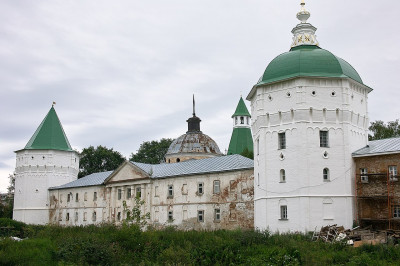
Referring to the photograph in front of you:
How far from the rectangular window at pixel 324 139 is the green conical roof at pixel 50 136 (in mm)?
34371

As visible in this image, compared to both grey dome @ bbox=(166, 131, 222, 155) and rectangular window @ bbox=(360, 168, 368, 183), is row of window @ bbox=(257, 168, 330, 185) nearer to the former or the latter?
rectangular window @ bbox=(360, 168, 368, 183)

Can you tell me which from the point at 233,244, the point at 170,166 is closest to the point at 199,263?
the point at 233,244

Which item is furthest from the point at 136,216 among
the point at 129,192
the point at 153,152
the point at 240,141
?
the point at 153,152

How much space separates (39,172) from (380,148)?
3849 cm

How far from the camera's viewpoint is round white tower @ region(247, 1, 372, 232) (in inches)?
1093

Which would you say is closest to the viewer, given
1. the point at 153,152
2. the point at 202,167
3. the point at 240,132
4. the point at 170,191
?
the point at 202,167

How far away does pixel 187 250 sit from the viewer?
23.6 m

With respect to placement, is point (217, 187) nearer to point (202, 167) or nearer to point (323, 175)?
point (202, 167)

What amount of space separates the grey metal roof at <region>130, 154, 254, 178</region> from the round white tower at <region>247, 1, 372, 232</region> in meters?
6.10

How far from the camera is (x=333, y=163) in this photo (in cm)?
2830

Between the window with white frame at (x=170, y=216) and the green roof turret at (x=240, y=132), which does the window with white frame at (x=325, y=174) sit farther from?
the green roof turret at (x=240, y=132)

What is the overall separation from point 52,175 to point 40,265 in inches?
1318

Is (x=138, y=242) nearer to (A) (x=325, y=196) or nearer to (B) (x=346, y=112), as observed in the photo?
(A) (x=325, y=196)

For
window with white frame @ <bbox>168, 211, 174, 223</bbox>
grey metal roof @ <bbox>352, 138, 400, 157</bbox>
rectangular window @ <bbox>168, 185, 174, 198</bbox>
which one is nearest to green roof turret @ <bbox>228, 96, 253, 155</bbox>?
rectangular window @ <bbox>168, 185, 174, 198</bbox>
